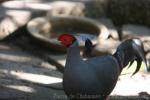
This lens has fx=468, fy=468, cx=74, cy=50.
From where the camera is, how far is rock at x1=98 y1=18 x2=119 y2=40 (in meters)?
6.74

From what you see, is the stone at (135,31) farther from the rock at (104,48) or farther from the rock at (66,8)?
the rock at (66,8)

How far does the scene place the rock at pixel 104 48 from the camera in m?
6.05

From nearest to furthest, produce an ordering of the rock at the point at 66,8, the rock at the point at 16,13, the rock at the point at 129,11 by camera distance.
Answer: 1. the rock at the point at 16,13
2. the rock at the point at 66,8
3. the rock at the point at 129,11

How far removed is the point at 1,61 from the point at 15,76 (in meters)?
0.50

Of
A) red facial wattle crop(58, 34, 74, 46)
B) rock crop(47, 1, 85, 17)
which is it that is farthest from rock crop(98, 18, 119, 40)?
red facial wattle crop(58, 34, 74, 46)

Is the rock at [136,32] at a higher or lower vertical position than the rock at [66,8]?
lower

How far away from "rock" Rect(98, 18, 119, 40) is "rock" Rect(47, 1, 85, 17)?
13.9 inches

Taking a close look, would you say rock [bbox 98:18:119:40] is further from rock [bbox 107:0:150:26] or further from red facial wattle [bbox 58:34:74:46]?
red facial wattle [bbox 58:34:74:46]

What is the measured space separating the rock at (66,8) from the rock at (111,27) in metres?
0.35

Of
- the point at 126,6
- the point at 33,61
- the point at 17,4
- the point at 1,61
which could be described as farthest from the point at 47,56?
the point at 126,6

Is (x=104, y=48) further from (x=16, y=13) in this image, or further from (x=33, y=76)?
(x=16, y=13)

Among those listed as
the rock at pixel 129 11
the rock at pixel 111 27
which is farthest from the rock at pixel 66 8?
the rock at pixel 129 11

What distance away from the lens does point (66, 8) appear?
7023 millimetres

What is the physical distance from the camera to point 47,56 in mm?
6039
